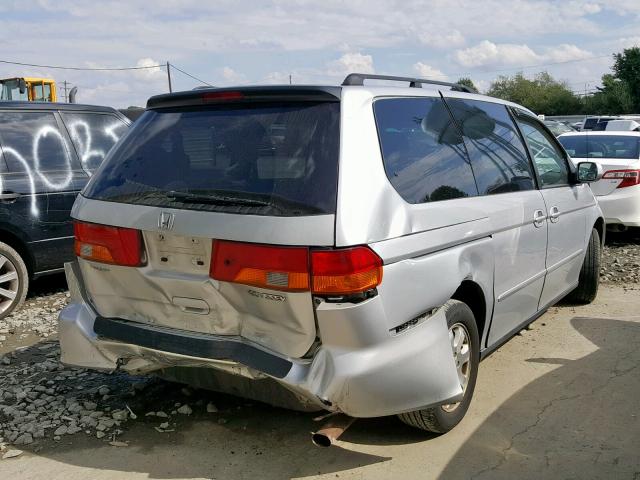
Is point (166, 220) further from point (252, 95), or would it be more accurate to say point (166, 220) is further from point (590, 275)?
point (590, 275)

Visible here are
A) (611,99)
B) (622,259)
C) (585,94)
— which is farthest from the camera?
(585,94)

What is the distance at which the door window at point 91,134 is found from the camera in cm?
634

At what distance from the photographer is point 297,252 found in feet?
9.06

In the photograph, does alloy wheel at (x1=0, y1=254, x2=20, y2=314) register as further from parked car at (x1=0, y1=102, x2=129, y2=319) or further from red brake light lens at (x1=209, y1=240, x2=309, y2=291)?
red brake light lens at (x1=209, y1=240, x2=309, y2=291)

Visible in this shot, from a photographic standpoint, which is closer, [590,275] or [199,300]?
[199,300]

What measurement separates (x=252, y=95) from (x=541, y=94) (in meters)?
80.3

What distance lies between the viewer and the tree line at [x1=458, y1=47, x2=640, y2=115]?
57.9m

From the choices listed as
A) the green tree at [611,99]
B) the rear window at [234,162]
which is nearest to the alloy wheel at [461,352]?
the rear window at [234,162]

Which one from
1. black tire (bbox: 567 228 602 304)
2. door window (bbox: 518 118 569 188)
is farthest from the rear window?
black tire (bbox: 567 228 602 304)

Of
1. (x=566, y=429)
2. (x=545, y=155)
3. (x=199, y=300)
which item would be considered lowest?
(x=566, y=429)

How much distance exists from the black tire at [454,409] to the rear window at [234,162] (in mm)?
976

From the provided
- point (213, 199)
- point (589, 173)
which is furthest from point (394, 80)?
point (589, 173)

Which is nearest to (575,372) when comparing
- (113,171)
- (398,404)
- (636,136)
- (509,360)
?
(509,360)

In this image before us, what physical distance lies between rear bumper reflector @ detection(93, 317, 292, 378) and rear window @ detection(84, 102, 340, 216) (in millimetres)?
607
